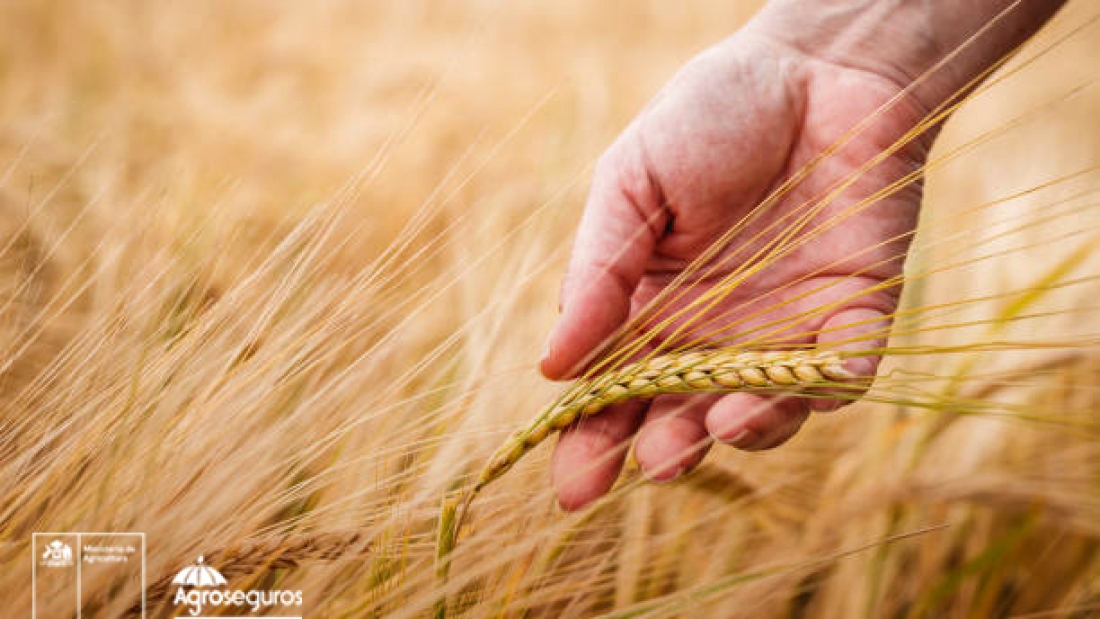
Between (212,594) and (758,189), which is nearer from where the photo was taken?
(212,594)

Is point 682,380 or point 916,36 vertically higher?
point 916,36

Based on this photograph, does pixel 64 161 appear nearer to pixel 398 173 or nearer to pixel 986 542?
pixel 398 173

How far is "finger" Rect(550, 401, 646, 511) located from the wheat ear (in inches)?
2.0

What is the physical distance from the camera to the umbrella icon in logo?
19.0 inches

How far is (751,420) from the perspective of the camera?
Result: 0.53 m

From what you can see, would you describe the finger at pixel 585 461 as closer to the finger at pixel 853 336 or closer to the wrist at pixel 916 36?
the finger at pixel 853 336

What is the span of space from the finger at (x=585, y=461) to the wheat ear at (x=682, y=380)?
50 millimetres

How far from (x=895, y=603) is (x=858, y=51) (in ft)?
1.74

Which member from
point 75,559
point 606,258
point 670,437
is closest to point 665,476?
point 670,437

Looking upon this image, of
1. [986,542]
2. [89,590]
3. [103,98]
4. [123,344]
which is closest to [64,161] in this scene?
[103,98]

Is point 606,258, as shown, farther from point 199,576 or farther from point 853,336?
point 199,576

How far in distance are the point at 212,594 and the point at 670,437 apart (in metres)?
0.34

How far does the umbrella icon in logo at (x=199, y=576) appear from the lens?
483mm

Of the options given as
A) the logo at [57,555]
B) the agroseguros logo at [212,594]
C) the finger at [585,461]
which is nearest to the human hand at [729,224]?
the finger at [585,461]
